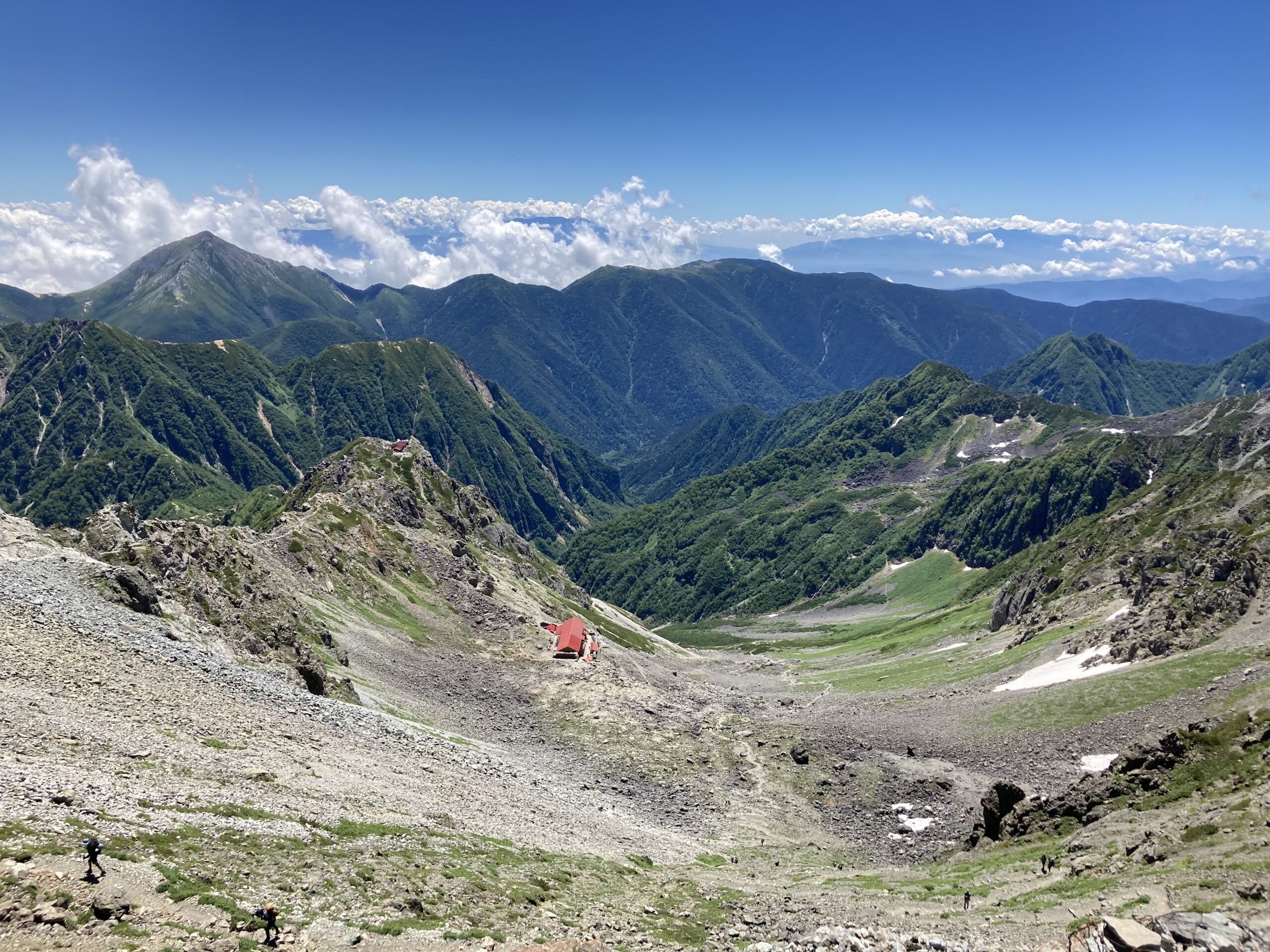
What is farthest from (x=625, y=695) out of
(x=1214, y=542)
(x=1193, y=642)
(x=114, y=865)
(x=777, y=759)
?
(x=1214, y=542)

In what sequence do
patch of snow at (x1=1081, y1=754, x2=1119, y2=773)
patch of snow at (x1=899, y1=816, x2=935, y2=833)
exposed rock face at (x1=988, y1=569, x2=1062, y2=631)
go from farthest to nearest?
exposed rock face at (x1=988, y1=569, x2=1062, y2=631)
patch of snow at (x1=1081, y1=754, x2=1119, y2=773)
patch of snow at (x1=899, y1=816, x2=935, y2=833)

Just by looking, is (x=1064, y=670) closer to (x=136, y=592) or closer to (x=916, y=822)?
(x=916, y=822)

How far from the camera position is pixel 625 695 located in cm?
10125

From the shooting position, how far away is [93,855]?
26.7 meters

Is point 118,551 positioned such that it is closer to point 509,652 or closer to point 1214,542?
point 509,652

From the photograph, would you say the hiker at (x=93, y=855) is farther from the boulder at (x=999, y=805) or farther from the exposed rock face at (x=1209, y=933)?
the boulder at (x=999, y=805)

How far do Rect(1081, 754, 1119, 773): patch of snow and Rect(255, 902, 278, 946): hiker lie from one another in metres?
67.9

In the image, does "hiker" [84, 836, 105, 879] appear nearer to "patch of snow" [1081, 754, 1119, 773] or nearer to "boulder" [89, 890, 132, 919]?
"boulder" [89, 890, 132, 919]

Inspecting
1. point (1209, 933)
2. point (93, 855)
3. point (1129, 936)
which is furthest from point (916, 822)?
point (93, 855)

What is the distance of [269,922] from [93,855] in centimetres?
629

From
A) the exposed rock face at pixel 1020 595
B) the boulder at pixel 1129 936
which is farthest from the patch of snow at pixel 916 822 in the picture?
Result: the exposed rock face at pixel 1020 595

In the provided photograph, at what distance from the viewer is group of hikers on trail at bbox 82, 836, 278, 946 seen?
26688 mm

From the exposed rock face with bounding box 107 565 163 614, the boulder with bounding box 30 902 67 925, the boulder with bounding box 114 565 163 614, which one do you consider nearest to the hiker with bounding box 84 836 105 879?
the boulder with bounding box 30 902 67 925

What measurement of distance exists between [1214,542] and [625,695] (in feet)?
312
